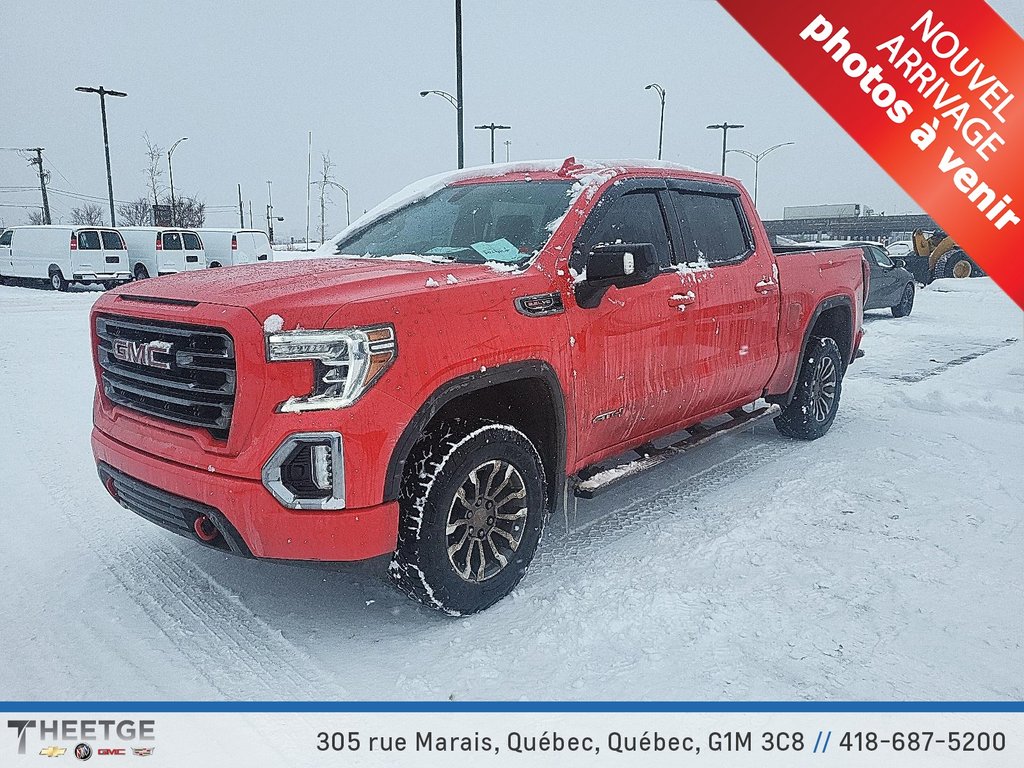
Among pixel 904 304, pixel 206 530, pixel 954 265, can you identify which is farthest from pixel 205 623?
pixel 954 265

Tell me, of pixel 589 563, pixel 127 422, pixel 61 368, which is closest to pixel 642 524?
pixel 589 563

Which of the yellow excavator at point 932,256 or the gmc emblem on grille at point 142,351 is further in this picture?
the yellow excavator at point 932,256

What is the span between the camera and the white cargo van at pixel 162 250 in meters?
20.5

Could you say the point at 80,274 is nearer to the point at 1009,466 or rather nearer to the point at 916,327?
the point at 916,327

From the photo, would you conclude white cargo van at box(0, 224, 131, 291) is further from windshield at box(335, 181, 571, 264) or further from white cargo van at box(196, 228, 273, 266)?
windshield at box(335, 181, 571, 264)

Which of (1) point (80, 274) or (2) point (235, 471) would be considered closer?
(2) point (235, 471)

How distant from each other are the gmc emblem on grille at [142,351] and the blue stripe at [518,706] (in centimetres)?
117

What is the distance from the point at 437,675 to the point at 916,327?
12603 millimetres

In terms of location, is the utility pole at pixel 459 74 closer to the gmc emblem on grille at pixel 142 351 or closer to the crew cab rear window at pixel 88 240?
the gmc emblem on grille at pixel 142 351

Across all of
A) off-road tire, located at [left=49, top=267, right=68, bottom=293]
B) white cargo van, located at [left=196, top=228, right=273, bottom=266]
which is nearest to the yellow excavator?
white cargo van, located at [left=196, top=228, right=273, bottom=266]

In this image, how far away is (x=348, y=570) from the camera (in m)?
2.72

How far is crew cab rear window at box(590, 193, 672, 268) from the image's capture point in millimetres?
3666

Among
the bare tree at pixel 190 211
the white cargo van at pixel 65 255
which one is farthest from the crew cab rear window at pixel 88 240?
the bare tree at pixel 190 211

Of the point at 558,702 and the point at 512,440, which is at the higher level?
the point at 512,440
